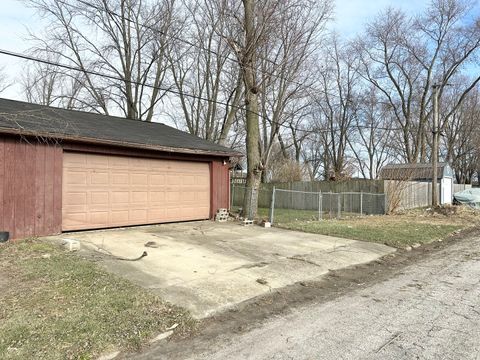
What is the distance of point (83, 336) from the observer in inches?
155

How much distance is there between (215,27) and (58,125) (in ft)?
32.9

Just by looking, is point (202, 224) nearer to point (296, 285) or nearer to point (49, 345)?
point (296, 285)

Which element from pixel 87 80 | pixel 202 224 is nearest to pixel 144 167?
pixel 202 224

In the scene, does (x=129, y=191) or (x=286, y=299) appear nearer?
(x=286, y=299)

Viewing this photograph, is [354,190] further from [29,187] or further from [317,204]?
[29,187]

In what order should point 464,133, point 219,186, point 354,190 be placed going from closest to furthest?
1. point 219,186
2. point 354,190
3. point 464,133

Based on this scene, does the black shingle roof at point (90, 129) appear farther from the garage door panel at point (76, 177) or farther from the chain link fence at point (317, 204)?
the chain link fence at point (317, 204)

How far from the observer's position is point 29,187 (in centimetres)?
954

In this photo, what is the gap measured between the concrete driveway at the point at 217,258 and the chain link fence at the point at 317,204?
661 cm

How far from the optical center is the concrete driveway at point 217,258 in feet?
18.7

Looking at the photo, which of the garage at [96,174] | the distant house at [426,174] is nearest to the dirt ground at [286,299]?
the garage at [96,174]

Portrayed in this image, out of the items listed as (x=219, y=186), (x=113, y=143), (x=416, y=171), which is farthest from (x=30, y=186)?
(x=416, y=171)

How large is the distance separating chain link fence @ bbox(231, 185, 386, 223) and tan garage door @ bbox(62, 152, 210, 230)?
15.0ft

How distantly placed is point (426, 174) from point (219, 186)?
1953 cm
